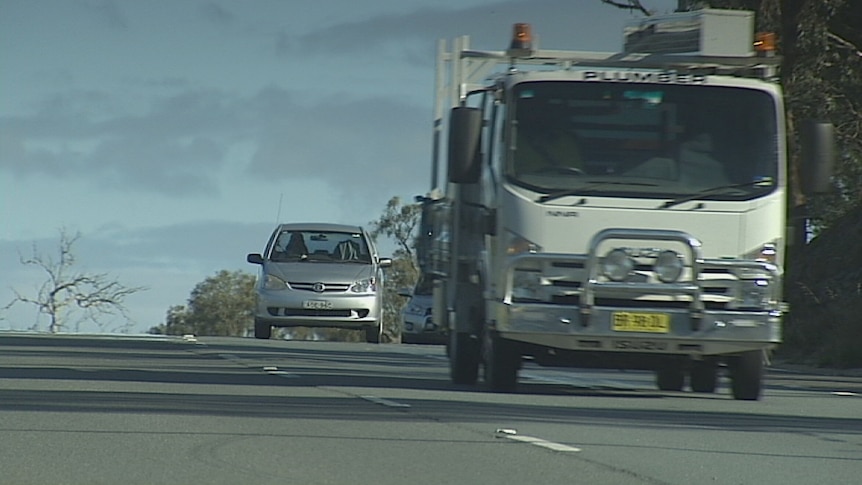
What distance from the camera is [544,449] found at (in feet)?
33.5

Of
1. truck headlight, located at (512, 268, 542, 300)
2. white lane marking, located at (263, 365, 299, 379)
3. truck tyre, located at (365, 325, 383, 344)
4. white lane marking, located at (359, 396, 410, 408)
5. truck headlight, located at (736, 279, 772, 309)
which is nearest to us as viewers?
white lane marking, located at (359, 396, 410, 408)

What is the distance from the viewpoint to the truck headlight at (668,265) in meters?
14.6

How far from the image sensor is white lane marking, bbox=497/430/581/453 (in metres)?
10.3

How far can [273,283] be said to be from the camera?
92.9ft

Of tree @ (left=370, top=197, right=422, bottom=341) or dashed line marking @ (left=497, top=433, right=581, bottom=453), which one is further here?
tree @ (left=370, top=197, right=422, bottom=341)

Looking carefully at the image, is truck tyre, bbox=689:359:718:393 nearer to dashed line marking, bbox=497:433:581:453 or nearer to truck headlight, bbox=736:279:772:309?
truck headlight, bbox=736:279:772:309

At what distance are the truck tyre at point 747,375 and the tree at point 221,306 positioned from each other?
67.0 metres

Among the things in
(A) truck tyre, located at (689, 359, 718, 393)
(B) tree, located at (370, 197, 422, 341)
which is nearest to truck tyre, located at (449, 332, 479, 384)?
(A) truck tyre, located at (689, 359, 718, 393)

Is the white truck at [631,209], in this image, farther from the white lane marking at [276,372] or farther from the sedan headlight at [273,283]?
the sedan headlight at [273,283]

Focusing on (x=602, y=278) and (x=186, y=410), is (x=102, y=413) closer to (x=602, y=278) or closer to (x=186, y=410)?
(x=186, y=410)

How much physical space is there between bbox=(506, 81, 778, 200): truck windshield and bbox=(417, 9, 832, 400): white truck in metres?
0.01

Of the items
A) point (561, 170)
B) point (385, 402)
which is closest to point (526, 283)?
point (561, 170)

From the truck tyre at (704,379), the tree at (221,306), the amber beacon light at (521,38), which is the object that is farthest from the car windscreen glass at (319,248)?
the tree at (221,306)

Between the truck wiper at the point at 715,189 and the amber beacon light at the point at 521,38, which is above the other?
the amber beacon light at the point at 521,38
